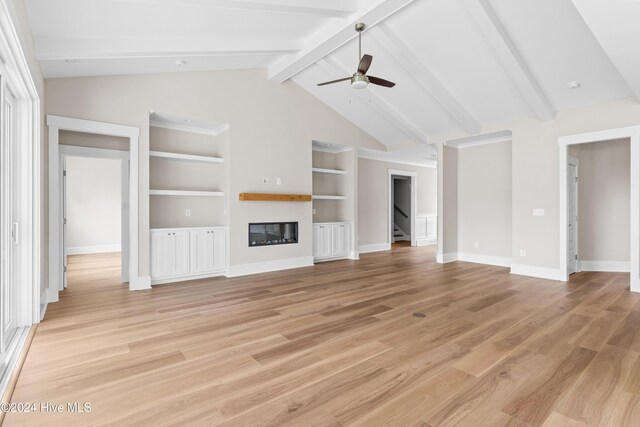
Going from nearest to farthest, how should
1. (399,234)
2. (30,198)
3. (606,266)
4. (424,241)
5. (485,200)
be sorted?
(30,198) < (606,266) < (485,200) < (424,241) < (399,234)

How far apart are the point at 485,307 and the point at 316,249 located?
148 inches

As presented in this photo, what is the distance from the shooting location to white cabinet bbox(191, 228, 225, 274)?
536 cm

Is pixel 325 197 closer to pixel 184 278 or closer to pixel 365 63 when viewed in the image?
pixel 184 278

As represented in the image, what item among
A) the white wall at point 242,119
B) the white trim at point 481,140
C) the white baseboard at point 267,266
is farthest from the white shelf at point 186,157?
the white trim at point 481,140

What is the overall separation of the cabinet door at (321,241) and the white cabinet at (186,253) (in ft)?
6.74

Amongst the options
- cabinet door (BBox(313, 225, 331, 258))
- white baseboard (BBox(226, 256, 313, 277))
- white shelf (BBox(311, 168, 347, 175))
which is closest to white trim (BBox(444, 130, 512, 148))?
white shelf (BBox(311, 168, 347, 175))

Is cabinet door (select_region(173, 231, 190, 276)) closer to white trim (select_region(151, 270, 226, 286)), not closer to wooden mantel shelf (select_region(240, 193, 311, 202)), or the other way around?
white trim (select_region(151, 270, 226, 286))

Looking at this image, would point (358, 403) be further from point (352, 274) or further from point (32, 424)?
point (352, 274)

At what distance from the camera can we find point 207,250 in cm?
548

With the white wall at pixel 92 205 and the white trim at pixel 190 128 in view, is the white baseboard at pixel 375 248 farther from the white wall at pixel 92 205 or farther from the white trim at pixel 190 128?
the white wall at pixel 92 205

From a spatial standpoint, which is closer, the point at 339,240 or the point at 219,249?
the point at 219,249

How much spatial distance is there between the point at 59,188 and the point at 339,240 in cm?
504

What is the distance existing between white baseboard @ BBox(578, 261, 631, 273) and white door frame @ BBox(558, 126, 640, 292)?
48.9 inches

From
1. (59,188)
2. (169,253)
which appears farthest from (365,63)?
(59,188)
